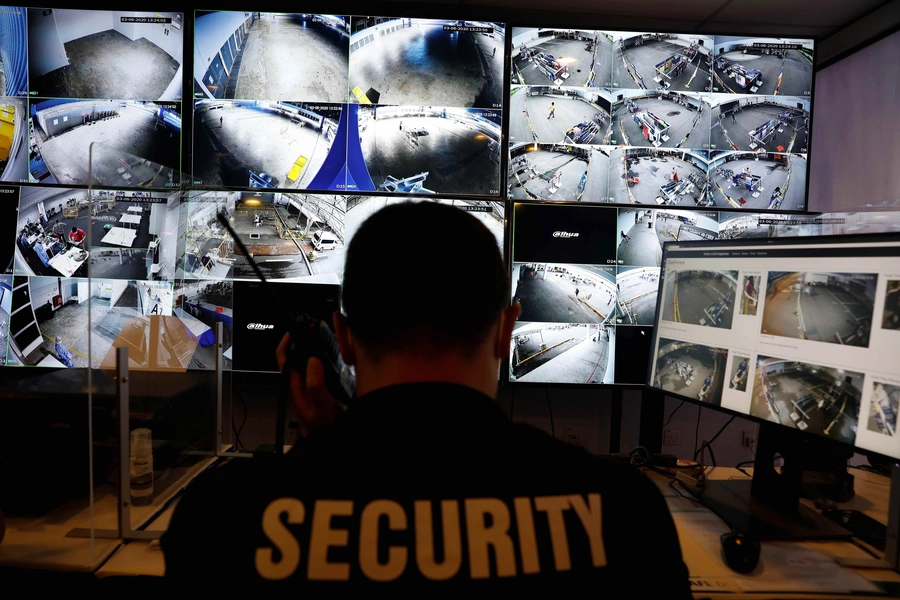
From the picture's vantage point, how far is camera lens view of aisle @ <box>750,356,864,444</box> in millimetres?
1062

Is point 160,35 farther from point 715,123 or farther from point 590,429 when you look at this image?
point 590,429

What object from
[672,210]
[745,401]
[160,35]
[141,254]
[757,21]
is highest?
[757,21]

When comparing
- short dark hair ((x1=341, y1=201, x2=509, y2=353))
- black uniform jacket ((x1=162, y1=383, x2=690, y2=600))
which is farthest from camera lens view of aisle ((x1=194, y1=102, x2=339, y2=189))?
black uniform jacket ((x1=162, y1=383, x2=690, y2=600))

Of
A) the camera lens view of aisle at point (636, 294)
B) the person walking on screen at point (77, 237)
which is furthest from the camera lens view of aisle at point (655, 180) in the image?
the person walking on screen at point (77, 237)

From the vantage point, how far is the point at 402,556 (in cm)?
51

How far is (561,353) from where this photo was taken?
2246 millimetres

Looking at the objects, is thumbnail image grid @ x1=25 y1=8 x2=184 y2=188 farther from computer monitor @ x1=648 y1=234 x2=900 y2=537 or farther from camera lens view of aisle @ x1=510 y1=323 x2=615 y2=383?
computer monitor @ x1=648 y1=234 x2=900 y2=537

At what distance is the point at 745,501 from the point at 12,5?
3.40 meters

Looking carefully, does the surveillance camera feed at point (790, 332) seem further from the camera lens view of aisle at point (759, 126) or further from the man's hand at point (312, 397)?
the camera lens view of aisle at point (759, 126)

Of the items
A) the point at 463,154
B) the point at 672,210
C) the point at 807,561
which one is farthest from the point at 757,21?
the point at 807,561

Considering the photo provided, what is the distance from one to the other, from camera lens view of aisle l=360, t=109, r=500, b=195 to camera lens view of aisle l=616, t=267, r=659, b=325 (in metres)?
0.71

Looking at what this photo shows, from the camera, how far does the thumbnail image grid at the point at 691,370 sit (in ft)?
4.36

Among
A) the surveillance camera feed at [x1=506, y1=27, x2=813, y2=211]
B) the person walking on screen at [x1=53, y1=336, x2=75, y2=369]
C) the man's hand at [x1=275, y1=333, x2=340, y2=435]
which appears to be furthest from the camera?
the surveillance camera feed at [x1=506, y1=27, x2=813, y2=211]

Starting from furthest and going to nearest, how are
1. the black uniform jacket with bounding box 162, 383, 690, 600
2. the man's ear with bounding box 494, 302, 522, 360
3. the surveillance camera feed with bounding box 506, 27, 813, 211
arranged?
the surveillance camera feed with bounding box 506, 27, 813, 211 → the man's ear with bounding box 494, 302, 522, 360 → the black uniform jacket with bounding box 162, 383, 690, 600
